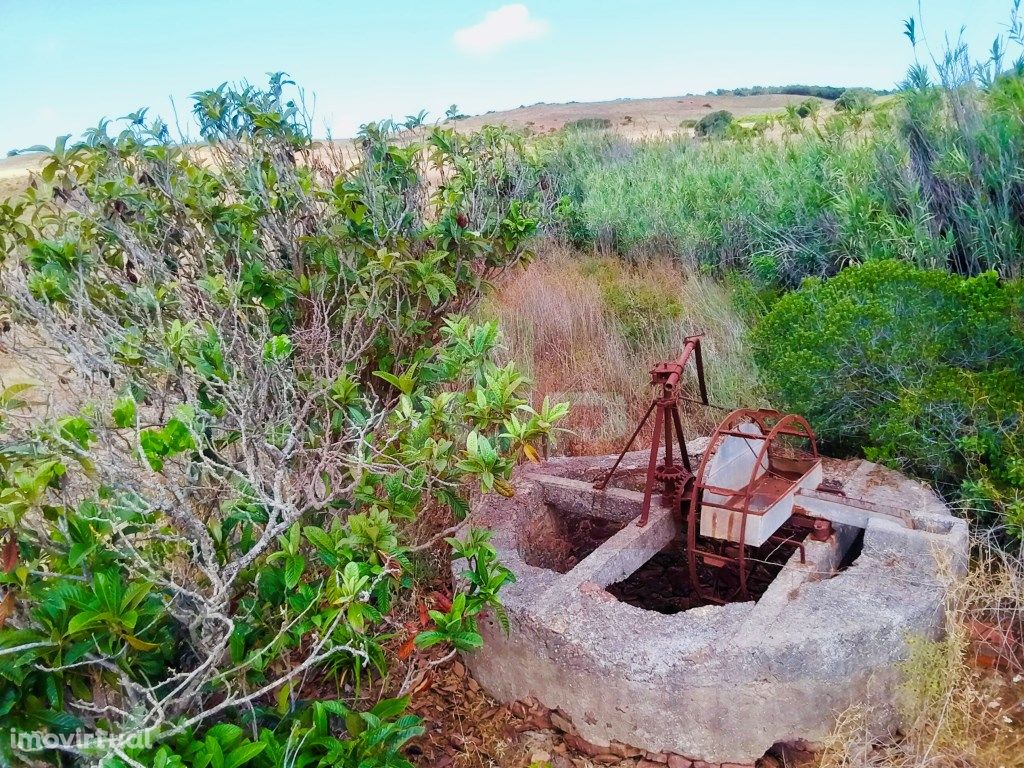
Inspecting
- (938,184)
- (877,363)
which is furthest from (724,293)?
(877,363)

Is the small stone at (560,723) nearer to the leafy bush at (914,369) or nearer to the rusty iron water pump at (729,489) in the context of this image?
the rusty iron water pump at (729,489)

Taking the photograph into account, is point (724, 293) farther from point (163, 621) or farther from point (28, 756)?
point (28, 756)

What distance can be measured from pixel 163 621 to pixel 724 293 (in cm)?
546

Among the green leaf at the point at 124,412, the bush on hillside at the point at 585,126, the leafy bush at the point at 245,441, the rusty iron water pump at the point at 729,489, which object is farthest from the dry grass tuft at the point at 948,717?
the bush on hillside at the point at 585,126

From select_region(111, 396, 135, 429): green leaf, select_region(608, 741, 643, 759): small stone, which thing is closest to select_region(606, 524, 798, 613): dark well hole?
select_region(608, 741, 643, 759): small stone

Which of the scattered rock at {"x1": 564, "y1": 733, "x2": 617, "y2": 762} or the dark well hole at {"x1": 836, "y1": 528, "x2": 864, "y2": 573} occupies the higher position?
the dark well hole at {"x1": 836, "y1": 528, "x2": 864, "y2": 573}

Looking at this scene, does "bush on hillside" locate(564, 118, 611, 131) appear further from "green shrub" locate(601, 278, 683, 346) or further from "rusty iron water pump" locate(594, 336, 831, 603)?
"rusty iron water pump" locate(594, 336, 831, 603)

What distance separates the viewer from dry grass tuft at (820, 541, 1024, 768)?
2.53 m

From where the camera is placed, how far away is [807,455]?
3.91 metres

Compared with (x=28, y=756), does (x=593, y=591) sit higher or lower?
lower

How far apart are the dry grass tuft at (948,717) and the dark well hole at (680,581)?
36.8 inches

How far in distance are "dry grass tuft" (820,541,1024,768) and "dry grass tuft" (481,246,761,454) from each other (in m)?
2.20

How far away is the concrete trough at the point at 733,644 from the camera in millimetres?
2553

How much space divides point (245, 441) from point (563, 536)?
2.13m
